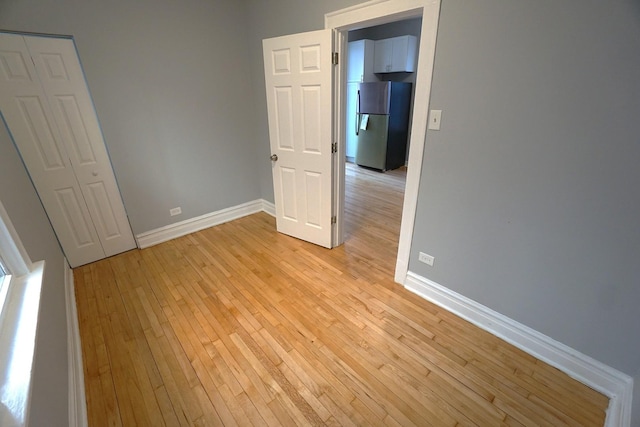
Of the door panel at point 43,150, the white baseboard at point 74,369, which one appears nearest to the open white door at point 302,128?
the door panel at point 43,150

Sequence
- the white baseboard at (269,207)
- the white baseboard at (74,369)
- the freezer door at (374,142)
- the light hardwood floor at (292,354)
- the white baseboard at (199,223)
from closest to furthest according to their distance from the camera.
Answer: the white baseboard at (74,369), the light hardwood floor at (292,354), the white baseboard at (199,223), the white baseboard at (269,207), the freezer door at (374,142)

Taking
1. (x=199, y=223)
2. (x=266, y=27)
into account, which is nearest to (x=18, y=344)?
(x=199, y=223)

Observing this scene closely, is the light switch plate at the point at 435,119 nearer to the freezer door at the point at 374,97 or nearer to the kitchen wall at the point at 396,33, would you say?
the freezer door at the point at 374,97

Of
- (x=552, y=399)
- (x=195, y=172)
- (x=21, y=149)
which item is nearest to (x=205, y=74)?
(x=195, y=172)

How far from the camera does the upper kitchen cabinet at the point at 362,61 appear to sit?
5348 mm

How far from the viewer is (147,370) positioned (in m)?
1.60

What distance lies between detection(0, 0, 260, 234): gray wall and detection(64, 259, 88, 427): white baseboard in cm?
105

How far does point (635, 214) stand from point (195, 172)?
341 centimetres

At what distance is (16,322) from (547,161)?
8.13 ft

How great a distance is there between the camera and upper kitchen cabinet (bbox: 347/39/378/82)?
535 cm

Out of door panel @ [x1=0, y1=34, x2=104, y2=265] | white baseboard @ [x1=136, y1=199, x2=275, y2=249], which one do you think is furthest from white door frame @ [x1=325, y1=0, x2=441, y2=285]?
door panel @ [x1=0, y1=34, x2=104, y2=265]

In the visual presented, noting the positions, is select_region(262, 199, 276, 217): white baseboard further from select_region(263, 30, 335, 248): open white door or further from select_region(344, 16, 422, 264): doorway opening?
select_region(344, 16, 422, 264): doorway opening

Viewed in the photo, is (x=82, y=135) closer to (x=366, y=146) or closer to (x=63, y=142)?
(x=63, y=142)

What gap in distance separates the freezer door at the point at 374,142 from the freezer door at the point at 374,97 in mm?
142
